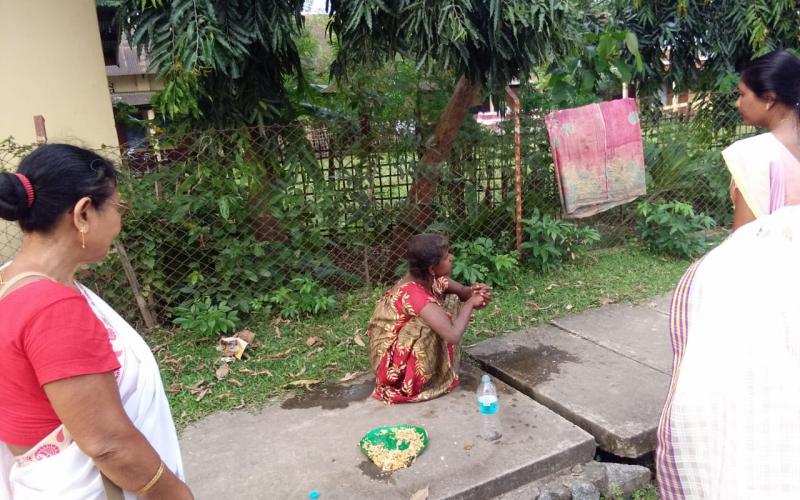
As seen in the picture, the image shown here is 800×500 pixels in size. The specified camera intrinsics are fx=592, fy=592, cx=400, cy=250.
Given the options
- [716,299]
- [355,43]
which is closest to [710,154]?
[355,43]

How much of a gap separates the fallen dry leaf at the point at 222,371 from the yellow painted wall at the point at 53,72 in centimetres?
199

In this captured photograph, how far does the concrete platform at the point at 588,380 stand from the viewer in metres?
3.01

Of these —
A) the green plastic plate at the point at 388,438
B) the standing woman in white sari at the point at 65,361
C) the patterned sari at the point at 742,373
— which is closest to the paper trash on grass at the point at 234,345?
the green plastic plate at the point at 388,438

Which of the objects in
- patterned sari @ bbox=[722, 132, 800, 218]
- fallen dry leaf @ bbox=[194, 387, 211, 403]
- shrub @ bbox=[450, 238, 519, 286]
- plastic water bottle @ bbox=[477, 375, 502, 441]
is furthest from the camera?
shrub @ bbox=[450, 238, 519, 286]

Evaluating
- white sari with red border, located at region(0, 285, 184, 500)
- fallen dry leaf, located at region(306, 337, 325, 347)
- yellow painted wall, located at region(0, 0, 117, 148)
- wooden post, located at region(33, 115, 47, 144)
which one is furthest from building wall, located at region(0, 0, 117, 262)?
white sari with red border, located at region(0, 285, 184, 500)

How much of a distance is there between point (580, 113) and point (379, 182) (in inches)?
77.2

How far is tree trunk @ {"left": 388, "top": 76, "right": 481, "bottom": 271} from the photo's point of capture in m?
5.13

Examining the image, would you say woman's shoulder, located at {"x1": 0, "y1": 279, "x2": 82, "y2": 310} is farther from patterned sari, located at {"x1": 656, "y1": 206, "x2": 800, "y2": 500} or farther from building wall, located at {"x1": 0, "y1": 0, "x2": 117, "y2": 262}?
building wall, located at {"x1": 0, "y1": 0, "x2": 117, "y2": 262}

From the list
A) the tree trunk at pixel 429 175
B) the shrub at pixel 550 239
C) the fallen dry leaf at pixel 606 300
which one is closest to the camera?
the fallen dry leaf at pixel 606 300

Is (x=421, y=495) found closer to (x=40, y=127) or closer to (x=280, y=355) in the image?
(x=280, y=355)

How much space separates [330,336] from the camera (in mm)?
4371

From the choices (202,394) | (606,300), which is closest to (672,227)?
(606,300)

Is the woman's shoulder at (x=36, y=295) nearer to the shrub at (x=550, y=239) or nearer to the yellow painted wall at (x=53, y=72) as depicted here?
the yellow painted wall at (x=53, y=72)

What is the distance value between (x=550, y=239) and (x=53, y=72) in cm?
425
